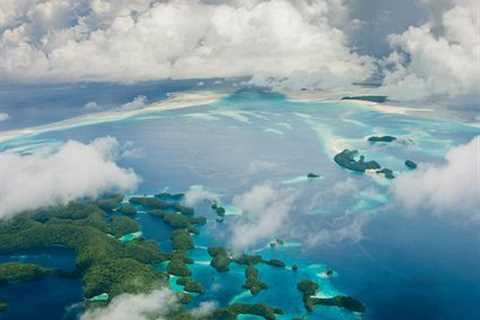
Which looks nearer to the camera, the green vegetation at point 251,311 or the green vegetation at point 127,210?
the green vegetation at point 251,311

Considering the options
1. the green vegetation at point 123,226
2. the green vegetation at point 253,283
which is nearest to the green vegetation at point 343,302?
the green vegetation at point 253,283

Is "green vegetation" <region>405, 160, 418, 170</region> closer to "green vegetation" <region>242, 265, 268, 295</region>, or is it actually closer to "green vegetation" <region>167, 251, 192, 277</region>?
"green vegetation" <region>242, 265, 268, 295</region>

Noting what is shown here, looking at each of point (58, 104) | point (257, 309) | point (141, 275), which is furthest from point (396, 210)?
point (58, 104)

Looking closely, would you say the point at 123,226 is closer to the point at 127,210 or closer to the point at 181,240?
the point at 127,210

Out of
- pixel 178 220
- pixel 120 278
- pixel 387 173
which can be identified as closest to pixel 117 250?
pixel 120 278

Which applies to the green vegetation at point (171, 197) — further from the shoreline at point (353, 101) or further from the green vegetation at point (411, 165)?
the shoreline at point (353, 101)

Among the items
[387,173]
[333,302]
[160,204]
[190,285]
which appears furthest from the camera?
[387,173]
